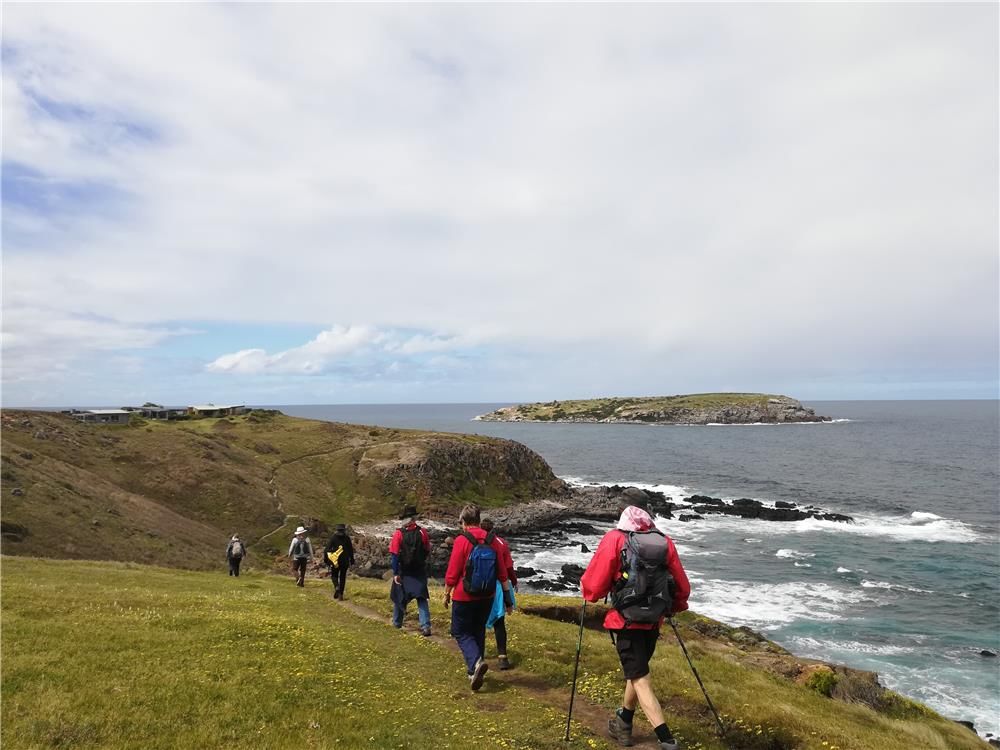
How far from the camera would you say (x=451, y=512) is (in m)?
82.9

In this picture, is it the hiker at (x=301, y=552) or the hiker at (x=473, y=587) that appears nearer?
the hiker at (x=473, y=587)

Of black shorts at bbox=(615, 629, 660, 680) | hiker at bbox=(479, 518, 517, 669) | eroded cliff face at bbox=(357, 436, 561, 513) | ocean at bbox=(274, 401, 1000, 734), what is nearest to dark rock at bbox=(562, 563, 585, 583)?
ocean at bbox=(274, 401, 1000, 734)

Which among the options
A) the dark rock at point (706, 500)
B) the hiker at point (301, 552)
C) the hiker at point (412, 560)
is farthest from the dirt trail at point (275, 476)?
the dark rock at point (706, 500)

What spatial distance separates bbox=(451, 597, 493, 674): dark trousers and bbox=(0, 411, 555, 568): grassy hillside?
34.2m

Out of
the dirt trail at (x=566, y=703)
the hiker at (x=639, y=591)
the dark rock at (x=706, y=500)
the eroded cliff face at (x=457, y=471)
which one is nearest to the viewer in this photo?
the hiker at (x=639, y=591)

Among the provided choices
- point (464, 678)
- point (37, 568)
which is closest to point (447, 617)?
point (464, 678)

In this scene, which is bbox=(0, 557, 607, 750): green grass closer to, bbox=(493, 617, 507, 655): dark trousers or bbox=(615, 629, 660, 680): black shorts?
bbox=(493, 617, 507, 655): dark trousers

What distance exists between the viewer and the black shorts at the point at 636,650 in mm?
9531

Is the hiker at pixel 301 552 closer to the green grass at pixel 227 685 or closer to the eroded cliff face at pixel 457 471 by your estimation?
the green grass at pixel 227 685

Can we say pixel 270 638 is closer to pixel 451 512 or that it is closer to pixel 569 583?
pixel 569 583

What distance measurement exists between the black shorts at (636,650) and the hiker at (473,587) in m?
3.60

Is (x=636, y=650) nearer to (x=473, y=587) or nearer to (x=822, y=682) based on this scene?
(x=473, y=587)

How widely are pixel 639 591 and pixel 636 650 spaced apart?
110 cm

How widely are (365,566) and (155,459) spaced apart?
3288 centimetres
